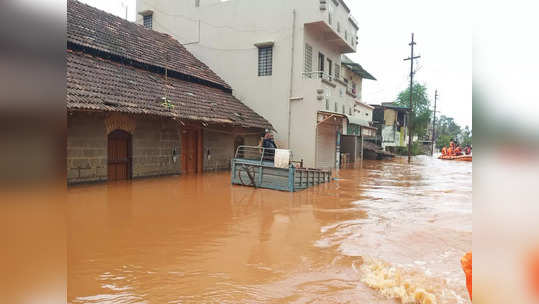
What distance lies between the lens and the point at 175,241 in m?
5.74

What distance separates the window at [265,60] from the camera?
17.3 metres

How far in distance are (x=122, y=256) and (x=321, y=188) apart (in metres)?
8.40

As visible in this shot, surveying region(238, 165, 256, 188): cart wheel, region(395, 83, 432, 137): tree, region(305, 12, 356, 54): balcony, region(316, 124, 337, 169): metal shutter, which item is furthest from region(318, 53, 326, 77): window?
region(395, 83, 432, 137): tree

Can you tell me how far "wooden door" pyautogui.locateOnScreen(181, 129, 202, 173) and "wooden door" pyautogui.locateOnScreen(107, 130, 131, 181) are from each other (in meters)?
2.76

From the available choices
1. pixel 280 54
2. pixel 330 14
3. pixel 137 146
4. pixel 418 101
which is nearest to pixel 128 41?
pixel 137 146

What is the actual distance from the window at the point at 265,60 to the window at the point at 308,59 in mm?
1783

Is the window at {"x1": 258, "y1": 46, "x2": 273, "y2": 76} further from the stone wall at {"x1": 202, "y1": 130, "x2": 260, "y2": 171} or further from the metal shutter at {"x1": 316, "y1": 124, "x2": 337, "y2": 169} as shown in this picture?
the metal shutter at {"x1": 316, "y1": 124, "x2": 337, "y2": 169}

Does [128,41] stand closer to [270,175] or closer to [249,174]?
[249,174]

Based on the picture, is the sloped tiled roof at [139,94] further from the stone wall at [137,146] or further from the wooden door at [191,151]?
the wooden door at [191,151]

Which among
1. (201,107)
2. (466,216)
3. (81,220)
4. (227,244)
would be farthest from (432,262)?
(201,107)

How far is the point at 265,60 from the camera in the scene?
17.5 metres

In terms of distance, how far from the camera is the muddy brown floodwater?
404 cm

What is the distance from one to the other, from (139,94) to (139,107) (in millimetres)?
984

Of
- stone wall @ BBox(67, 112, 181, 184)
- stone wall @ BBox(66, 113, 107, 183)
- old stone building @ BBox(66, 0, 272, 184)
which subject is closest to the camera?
stone wall @ BBox(66, 113, 107, 183)
